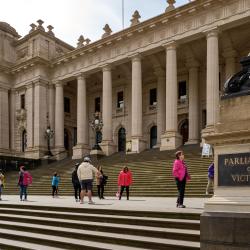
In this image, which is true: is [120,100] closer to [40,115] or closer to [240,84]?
[40,115]

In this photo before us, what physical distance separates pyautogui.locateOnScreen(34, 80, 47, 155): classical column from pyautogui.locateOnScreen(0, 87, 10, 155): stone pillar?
4.72m

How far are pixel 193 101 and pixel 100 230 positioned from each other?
92.0ft

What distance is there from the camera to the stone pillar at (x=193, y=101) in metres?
35.0

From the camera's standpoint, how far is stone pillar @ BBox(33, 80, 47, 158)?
40219 millimetres

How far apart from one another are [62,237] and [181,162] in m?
3.85

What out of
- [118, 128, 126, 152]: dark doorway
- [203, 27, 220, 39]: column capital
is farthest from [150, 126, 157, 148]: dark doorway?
[203, 27, 220, 39]: column capital

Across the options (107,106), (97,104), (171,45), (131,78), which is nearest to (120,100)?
(97,104)

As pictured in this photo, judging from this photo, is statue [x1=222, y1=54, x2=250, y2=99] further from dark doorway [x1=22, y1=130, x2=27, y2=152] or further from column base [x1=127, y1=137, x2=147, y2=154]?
dark doorway [x1=22, y1=130, x2=27, y2=152]

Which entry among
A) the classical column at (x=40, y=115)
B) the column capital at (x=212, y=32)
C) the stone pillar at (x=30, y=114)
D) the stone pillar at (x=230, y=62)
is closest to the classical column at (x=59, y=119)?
the classical column at (x=40, y=115)

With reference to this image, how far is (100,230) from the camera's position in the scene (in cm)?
894

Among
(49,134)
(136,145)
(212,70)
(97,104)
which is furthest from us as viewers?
(97,104)

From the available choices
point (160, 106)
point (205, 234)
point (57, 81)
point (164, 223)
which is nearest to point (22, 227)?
point (164, 223)

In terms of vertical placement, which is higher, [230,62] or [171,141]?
[230,62]

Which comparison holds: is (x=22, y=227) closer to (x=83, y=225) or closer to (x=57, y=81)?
(x=83, y=225)
